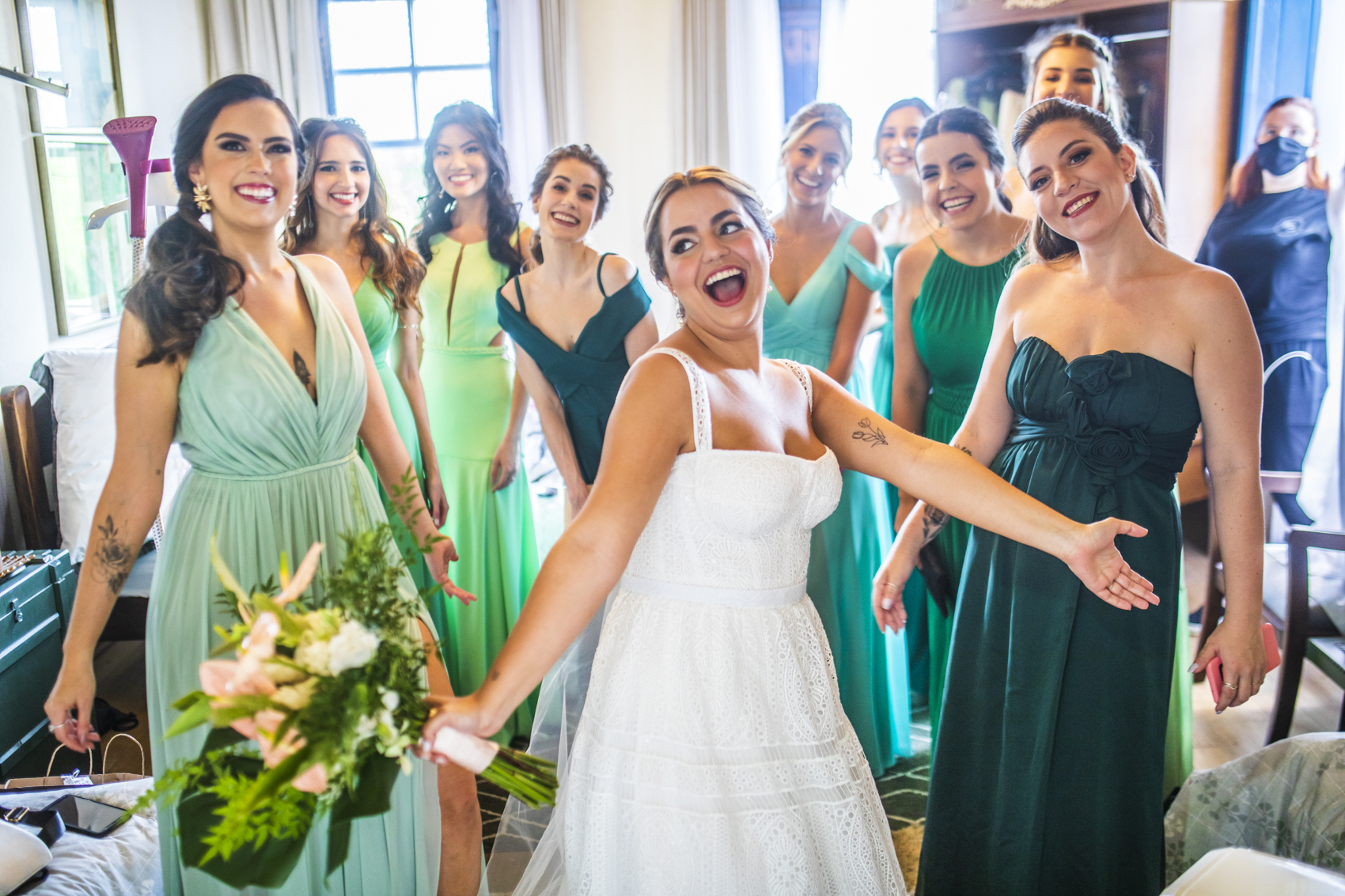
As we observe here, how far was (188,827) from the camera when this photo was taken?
3.86 ft

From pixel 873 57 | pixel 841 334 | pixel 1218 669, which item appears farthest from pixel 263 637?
pixel 873 57

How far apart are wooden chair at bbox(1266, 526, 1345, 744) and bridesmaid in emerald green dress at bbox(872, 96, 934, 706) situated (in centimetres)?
99

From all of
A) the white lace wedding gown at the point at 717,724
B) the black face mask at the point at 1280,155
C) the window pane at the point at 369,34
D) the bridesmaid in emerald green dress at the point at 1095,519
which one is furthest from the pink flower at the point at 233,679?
the window pane at the point at 369,34

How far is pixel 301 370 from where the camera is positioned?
1.78 meters

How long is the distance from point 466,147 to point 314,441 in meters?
1.60

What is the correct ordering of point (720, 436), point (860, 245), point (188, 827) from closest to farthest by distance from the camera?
point (188, 827) → point (720, 436) → point (860, 245)

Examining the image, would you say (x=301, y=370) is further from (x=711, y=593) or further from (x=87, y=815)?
(x=87, y=815)

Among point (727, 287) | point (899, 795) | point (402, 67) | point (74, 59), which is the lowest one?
point (899, 795)

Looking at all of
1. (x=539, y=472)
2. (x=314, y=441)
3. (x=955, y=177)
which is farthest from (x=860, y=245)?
(x=539, y=472)

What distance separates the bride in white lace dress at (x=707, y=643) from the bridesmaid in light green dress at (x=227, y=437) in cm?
52

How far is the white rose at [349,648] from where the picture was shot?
1054 millimetres

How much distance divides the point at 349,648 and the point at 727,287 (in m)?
0.85

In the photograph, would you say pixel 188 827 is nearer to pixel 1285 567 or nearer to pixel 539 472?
pixel 1285 567

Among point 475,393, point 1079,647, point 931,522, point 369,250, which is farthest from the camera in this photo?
point 475,393
